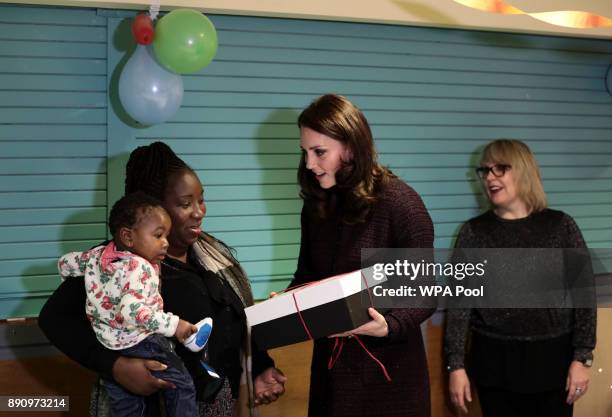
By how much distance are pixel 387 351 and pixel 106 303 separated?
860 millimetres

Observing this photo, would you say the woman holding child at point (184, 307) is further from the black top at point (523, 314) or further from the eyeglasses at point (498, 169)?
the eyeglasses at point (498, 169)

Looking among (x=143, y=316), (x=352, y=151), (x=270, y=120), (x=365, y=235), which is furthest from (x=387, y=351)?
(x=270, y=120)

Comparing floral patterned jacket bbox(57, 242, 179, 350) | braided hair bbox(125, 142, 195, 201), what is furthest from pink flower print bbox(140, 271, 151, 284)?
braided hair bbox(125, 142, 195, 201)

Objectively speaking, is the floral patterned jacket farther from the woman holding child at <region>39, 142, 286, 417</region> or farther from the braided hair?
the braided hair

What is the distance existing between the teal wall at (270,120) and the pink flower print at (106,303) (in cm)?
125

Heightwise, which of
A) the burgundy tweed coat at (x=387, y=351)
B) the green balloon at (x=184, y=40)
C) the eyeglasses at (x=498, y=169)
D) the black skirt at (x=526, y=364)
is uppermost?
the green balloon at (x=184, y=40)

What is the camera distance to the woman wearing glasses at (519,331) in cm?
303

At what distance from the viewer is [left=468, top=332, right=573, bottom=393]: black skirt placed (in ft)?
9.89

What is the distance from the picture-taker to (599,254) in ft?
12.8

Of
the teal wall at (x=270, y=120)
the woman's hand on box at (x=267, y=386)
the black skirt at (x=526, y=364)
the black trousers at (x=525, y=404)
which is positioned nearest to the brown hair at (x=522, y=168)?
the teal wall at (x=270, y=120)

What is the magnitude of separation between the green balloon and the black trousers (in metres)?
1.99

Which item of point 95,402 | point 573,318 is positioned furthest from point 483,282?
point 95,402

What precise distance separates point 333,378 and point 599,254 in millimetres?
2448

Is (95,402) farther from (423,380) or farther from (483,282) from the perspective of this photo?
(483,282)
